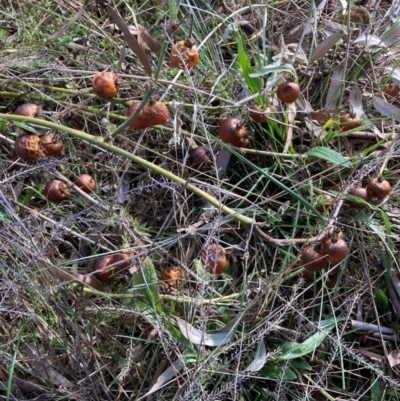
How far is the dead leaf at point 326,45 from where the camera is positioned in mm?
1872

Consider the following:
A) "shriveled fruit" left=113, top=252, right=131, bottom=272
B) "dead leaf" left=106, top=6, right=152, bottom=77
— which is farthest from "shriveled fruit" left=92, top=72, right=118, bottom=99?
Result: "shriveled fruit" left=113, top=252, right=131, bottom=272

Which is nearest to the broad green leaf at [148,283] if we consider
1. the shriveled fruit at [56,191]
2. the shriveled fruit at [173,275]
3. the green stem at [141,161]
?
the shriveled fruit at [173,275]

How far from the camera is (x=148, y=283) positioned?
148 cm

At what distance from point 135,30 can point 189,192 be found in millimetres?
595

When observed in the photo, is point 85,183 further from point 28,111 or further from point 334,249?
point 334,249

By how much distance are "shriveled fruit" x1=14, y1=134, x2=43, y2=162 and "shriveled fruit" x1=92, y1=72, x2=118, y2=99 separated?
23cm

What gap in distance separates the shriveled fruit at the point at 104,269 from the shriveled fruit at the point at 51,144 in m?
0.34

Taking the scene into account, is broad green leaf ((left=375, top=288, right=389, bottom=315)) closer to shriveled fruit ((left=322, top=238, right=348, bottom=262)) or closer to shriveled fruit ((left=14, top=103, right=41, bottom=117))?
shriveled fruit ((left=322, top=238, right=348, bottom=262))

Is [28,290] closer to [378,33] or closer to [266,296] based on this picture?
[266,296]

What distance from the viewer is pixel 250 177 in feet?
5.88

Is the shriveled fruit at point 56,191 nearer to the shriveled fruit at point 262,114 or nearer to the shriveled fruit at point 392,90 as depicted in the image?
the shriveled fruit at point 262,114

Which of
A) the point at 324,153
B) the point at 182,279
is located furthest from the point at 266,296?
the point at 324,153

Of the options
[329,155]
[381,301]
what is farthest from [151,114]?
[381,301]

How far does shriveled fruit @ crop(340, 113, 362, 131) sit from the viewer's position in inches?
69.6
